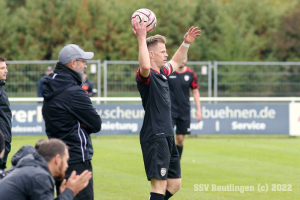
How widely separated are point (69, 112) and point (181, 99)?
5954mm

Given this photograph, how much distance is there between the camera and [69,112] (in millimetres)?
4266

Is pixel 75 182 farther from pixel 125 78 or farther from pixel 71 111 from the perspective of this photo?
pixel 125 78

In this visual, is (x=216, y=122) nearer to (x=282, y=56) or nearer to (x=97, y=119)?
(x=97, y=119)

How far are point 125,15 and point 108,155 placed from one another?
31.2 meters

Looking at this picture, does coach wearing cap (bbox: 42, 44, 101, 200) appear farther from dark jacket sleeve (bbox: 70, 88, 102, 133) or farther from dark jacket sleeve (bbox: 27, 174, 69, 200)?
dark jacket sleeve (bbox: 27, 174, 69, 200)

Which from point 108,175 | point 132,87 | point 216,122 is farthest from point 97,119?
point 132,87

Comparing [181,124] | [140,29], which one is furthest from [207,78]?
[140,29]

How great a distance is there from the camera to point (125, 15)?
41469mm

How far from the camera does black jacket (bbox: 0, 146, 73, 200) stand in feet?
10.7

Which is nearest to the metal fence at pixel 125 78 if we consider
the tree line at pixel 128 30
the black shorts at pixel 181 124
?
the black shorts at pixel 181 124

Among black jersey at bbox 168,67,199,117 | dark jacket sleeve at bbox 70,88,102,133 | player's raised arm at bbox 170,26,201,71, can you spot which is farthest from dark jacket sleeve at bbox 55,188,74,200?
black jersey at bbox 168,67,199,117

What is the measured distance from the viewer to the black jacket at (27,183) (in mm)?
3273

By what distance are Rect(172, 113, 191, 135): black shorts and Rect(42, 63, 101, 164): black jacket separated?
218 inches

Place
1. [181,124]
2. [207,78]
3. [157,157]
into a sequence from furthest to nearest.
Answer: [207,78], [181,124], [157,157]
